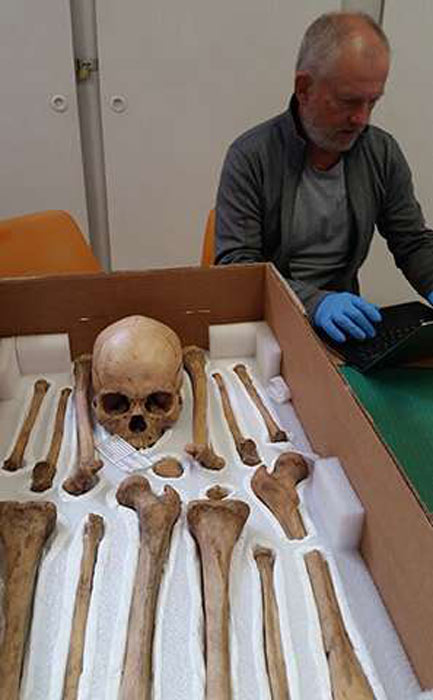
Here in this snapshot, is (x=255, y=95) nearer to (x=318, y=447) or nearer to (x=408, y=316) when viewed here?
(x=408, y=316)

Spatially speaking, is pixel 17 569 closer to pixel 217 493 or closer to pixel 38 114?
pixel 217 493

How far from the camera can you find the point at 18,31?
2.04 meters

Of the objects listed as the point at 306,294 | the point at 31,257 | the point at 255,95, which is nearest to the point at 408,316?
the point at 306,294

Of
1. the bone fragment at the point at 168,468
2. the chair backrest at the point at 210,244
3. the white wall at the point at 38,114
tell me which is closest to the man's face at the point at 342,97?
the chair backrest at the point at 210,244

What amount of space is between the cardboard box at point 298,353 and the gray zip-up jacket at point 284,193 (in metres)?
0.23

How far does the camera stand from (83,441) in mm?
1036

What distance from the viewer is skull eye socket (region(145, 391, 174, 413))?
108 centimetres

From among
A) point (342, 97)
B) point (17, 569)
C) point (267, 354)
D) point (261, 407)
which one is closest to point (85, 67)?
point (342, 97)

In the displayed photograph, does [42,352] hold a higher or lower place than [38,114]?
lower

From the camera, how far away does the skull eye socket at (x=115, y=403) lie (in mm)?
1084

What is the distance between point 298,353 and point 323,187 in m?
0.61

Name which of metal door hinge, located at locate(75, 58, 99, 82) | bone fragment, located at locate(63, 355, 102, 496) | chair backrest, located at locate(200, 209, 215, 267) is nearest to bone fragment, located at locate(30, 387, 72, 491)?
bone fragment, located at locate(63, 355, 102, 496)

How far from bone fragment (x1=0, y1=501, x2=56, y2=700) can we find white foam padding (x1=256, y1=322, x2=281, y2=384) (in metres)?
0.48

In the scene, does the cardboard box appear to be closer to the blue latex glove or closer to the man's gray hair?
the blue latex glove
